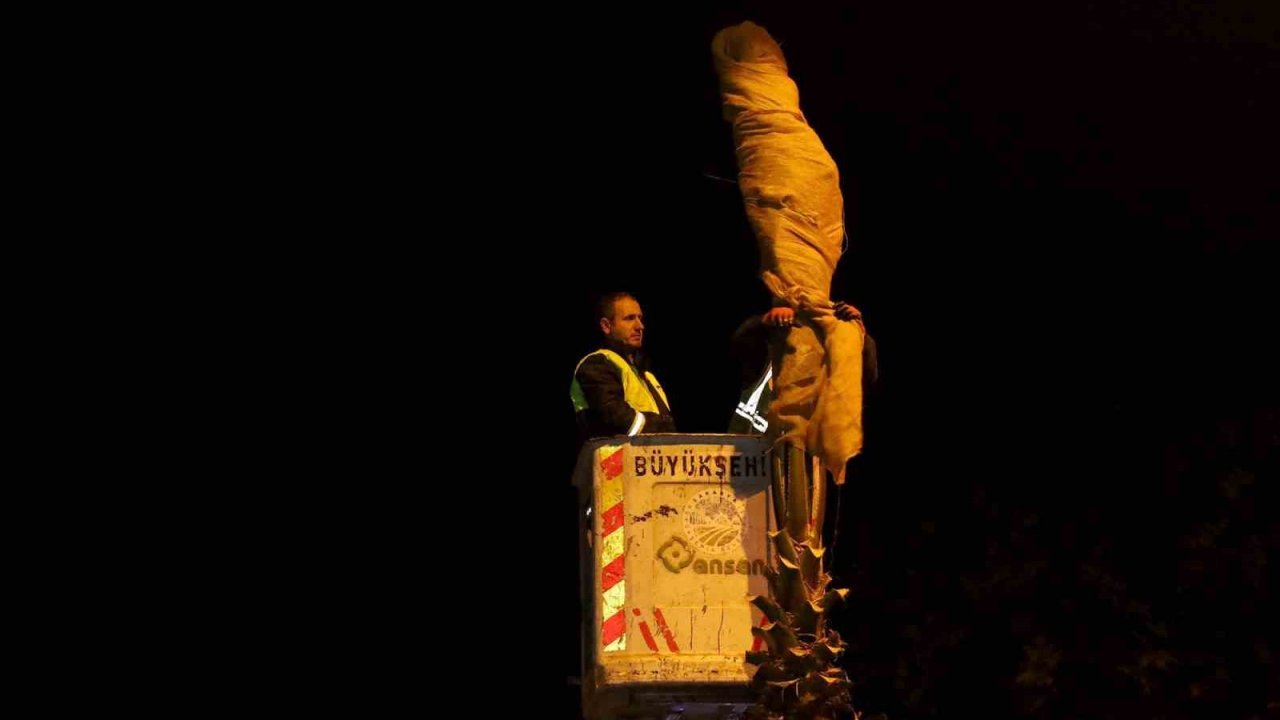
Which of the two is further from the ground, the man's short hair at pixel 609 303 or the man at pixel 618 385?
the man's short hair at pixel 609 303

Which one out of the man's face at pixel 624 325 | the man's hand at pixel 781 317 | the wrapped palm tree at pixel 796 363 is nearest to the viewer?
the wrapped palm tree at pixel 796 363

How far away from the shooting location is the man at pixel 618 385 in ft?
27.3

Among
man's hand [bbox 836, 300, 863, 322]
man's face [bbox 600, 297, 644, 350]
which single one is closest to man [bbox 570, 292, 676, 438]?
man's face [bbox 600, 297, 644, 350]

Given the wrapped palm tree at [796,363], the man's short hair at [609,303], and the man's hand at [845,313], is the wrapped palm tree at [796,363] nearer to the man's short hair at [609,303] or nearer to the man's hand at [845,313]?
the man's hand at [845,313]

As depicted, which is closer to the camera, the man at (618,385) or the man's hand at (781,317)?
the man's hand at (781,317)

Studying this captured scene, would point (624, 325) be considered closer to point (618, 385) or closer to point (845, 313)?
point (618, 385)

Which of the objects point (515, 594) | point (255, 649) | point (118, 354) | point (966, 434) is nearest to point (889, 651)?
point (966, 434)

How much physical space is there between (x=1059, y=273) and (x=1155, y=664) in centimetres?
238

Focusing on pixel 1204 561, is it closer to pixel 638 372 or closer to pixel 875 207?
pixel 875 207

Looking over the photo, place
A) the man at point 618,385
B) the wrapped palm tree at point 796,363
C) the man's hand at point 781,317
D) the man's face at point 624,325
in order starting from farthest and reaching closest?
the man's face at point 624,325
the man at point 618,385
the man's hand at point 781,317
the wrapped palm tree at point 796,363

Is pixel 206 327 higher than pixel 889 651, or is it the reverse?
pixel 206 327

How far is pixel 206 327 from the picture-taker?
11773mm

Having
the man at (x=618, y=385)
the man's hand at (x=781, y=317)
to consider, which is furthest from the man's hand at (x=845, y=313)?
the man at (x=618, y=385)

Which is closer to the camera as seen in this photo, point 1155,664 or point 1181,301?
point 1155,664
